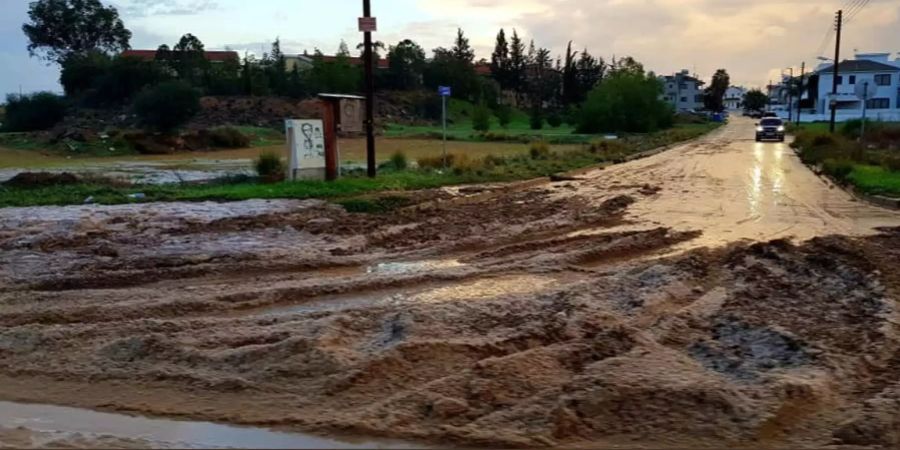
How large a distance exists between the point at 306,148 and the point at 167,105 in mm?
47550

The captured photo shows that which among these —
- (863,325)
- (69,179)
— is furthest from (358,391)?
(69,179)

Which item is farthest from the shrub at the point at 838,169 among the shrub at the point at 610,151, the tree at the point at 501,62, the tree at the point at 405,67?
the tree at the point at 501,62

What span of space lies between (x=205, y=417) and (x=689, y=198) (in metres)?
15.7

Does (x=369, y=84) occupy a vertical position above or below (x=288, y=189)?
above

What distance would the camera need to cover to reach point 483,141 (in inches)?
2393

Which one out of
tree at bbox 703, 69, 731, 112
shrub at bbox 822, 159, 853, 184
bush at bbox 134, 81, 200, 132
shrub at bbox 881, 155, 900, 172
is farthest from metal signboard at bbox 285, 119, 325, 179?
tree at bbox 703, 69, 731, 112

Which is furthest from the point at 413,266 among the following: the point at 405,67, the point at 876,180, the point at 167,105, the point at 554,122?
the point at 405,67

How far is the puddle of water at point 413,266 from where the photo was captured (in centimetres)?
1066

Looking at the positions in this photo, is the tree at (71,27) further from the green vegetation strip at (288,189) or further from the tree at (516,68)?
the green vegetation strip at (288,189)

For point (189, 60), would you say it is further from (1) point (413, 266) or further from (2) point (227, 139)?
(1) point (413, 266)

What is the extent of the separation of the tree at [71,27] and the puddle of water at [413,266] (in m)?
114

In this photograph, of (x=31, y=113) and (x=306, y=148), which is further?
(x=31, y=113)

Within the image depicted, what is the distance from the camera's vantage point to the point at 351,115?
21.3m

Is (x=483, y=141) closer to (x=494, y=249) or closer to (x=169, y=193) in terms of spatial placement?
(x=169, y=193)
